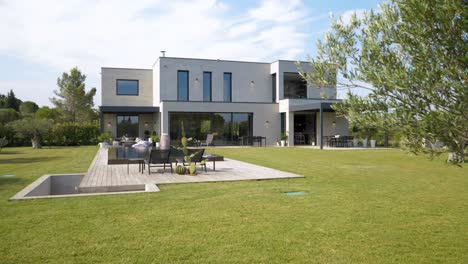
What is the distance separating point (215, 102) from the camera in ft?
87.2

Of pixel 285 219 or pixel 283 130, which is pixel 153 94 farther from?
pixel 285 219

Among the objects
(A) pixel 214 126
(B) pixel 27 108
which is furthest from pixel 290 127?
(B) pixel 27 108

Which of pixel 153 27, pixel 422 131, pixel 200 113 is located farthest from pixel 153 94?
pixel 422 131

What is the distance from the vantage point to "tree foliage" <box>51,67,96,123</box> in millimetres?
42500

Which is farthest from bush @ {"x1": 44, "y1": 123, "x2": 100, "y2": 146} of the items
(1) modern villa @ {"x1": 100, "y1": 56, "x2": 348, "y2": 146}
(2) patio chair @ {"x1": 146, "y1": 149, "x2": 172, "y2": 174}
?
(2) patio chair @ {"x1": 146, "y1": 149, "x2": 172, "y2": 174}

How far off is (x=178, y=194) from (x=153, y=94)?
24.3m

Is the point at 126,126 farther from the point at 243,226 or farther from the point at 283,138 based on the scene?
the point at 243,226

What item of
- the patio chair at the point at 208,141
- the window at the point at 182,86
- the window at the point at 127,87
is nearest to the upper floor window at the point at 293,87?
the window at the point at 182,86

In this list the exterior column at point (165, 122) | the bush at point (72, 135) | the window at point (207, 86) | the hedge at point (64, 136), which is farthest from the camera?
the window at point (207, 86)

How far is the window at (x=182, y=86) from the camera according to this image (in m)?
28.4

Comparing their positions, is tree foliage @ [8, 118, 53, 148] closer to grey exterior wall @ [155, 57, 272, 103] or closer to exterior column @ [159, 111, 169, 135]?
exterior column @ [159, 111, 169, 135]

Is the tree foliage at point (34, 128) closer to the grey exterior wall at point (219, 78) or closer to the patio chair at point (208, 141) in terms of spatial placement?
the grey exterior wall at point (219, 78)

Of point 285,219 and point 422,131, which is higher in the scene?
point 422,131

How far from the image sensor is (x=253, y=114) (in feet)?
89.8
